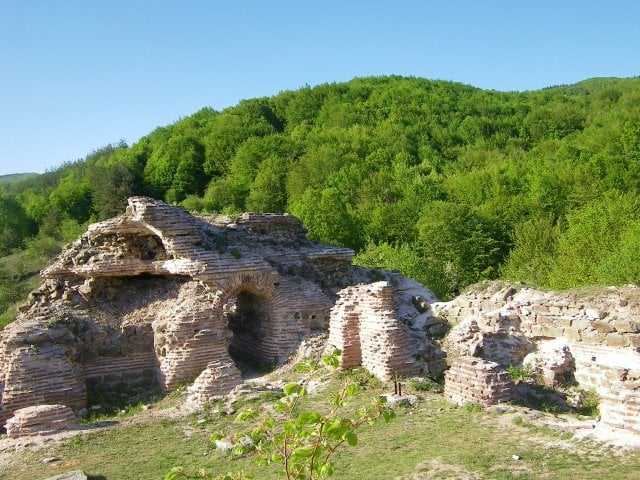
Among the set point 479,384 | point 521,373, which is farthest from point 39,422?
point 521,373

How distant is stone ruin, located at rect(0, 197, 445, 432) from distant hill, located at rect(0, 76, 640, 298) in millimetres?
13015

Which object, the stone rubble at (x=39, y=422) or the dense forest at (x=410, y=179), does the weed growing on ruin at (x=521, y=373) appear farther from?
the dense forest at (x=410, y=179)

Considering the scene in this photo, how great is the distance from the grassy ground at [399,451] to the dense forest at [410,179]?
15.1 metres

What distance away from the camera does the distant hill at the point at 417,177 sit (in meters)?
29.6

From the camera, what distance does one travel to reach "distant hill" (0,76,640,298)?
1164 inches

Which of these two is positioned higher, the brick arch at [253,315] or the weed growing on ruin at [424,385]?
the brick arch at [253,315]

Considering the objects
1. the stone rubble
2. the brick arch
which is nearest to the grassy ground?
the stone rubble

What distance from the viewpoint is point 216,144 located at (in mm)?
62031

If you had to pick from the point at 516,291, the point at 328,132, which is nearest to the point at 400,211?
the point at 328,132

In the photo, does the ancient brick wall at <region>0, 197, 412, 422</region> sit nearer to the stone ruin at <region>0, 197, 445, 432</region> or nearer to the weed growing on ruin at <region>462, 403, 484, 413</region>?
the stone ruin at <region>0, 197, 445, 432</region>

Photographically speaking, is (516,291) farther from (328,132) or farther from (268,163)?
(328,132)

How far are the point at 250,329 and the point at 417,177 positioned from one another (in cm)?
3379

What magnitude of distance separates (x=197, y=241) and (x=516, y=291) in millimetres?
6608

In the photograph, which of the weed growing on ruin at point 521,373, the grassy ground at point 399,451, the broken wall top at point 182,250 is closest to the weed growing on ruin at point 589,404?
the weed growing on ruin at point 521,373
